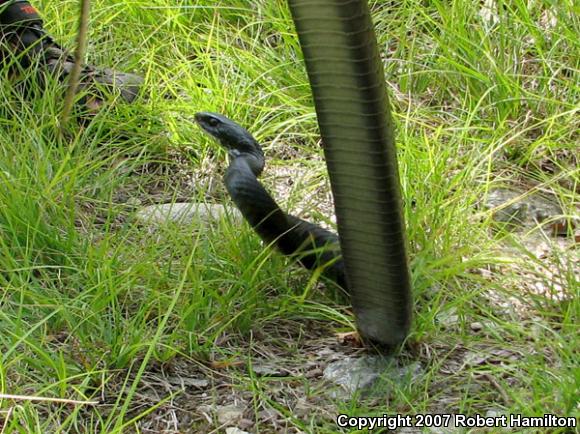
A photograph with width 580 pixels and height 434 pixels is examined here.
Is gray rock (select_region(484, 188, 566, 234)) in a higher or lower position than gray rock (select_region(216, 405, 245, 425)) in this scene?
lower

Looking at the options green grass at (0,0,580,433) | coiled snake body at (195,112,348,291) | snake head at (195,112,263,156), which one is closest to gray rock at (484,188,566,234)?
green grass at (0,0,580,433)

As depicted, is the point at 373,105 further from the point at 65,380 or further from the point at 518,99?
the point at 518,99

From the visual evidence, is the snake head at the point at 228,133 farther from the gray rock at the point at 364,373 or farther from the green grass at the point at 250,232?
the gray rock at the point at 364,373

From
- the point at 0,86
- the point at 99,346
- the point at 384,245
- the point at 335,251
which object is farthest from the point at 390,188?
the point at 0,86

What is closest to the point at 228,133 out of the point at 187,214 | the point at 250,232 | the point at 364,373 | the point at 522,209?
the point at 187,214

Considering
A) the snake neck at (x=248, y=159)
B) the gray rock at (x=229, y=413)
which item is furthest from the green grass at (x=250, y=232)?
the snake neck at (x=248, y=159)

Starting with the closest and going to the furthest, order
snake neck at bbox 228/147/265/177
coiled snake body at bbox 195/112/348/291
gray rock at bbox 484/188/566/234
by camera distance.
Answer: coiled snake body at bbox 195/112/348/291 < snake neck at bbox 228/147/265/177 < gray rock at bbox 484/188/566/234

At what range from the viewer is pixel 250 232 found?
2.48 meters

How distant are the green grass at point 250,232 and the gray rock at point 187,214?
0.14 ft

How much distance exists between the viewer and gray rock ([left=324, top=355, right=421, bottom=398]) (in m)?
2.09

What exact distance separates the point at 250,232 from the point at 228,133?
514mm

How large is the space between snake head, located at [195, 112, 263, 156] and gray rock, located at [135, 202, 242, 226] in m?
0.19

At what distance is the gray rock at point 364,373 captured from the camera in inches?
82.3

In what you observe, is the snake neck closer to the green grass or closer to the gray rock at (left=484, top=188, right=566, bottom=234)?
the green grass
